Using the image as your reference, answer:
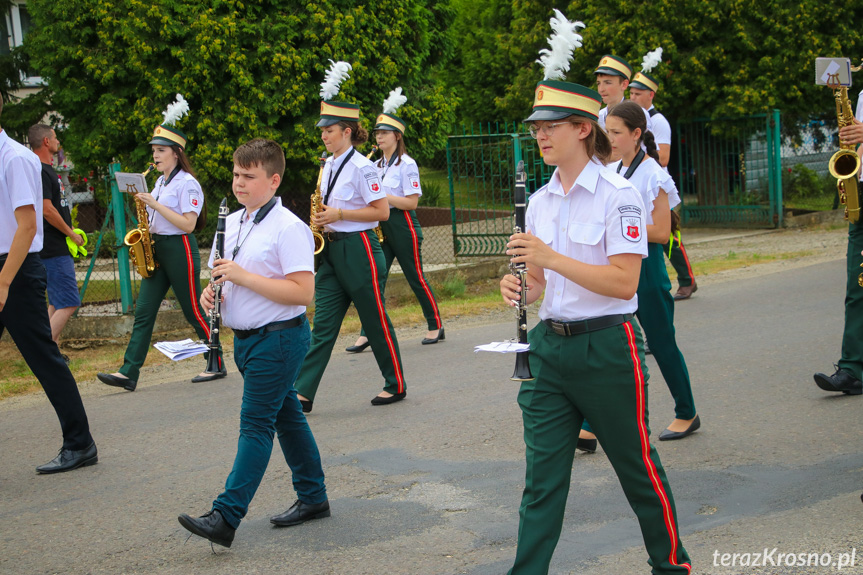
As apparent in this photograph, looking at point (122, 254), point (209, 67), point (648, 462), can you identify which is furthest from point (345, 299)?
point (209, 67)

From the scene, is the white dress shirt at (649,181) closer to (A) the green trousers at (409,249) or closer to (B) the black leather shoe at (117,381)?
(A) the green trousers at (409,249)

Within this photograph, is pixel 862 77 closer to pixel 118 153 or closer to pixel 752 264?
pixel 752 264

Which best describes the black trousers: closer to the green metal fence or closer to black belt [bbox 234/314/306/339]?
black belt [bbox 234/314/306/339]

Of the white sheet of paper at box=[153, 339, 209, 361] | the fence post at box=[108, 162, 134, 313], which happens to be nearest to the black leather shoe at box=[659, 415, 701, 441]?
the white sheet of paper at box=[153, 339, 209, 361]

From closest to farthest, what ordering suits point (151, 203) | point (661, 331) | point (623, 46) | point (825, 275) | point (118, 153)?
point (661, 331) → point (151, 203) → point (825, 275) → point (118, 153) → point (623, 46)

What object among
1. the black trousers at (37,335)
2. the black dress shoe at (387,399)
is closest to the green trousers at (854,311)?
the black dress shoe at (387,399)

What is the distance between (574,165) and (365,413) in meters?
3.66

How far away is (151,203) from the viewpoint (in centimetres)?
751

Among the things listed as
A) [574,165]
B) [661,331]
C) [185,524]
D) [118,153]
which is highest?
[118,153]

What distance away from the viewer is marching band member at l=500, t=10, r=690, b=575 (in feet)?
11.1

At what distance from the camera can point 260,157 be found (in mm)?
4434

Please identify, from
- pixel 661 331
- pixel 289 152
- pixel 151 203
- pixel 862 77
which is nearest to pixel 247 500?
pixel 661 331

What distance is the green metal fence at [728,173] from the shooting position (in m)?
17.2

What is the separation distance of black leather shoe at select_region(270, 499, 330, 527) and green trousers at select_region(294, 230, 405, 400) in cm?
196
